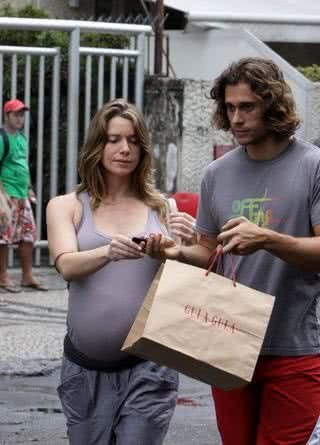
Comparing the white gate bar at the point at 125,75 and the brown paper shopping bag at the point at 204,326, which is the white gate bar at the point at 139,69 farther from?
the brown paper shopping bag at the point at 204,326

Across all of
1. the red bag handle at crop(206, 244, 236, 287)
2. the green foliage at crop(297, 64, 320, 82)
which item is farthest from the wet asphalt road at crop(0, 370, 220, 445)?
the green foliage at crop(297, 64, 320, 82)

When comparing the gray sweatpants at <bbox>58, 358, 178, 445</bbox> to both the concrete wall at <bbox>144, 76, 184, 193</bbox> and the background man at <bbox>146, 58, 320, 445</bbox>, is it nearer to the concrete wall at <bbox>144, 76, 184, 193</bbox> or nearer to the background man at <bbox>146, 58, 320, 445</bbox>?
the background man at <bbox>146, 58, 320, 445</bbox>

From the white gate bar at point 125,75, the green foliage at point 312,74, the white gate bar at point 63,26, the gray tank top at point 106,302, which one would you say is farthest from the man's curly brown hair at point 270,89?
the green foliage at point 312,74

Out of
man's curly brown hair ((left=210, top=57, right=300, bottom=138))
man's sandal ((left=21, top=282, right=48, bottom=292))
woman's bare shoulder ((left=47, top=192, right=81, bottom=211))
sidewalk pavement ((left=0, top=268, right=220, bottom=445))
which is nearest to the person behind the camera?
man's curly brown hair ((left=210, top=57, right=300, bottom=138))

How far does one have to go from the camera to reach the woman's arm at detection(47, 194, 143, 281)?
16.1ft

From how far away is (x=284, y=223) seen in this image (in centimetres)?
485

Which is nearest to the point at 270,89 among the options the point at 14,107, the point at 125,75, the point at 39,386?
the point at 39,386

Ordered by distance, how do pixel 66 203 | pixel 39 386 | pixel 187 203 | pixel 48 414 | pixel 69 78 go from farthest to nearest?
pixel 69 78 → pixel 187 203 → pixel 39 386 → pixel 48 414 → pixel 66 203

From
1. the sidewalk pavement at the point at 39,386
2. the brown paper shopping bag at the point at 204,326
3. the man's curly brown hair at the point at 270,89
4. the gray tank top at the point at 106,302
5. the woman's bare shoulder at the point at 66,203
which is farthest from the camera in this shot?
the sidewalk pavement at the point at 39,386

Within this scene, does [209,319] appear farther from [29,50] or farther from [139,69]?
[139,69]

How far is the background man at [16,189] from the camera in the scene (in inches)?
499

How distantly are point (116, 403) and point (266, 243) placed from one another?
3.05ft

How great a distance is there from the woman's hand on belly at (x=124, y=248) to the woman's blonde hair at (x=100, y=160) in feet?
1.46

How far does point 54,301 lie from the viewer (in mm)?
12391
